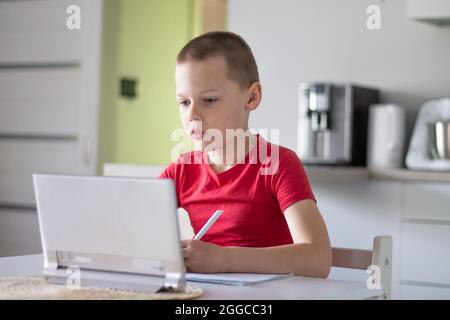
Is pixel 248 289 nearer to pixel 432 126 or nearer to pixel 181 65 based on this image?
pixel 181 65

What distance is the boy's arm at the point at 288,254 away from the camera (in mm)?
1231

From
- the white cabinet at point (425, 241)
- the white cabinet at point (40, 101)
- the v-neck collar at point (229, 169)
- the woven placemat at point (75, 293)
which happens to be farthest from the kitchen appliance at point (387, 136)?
the woven placemat at point (75, 293)

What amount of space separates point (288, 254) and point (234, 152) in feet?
1.26

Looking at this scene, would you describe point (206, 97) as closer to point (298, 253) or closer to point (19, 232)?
point (298, 253)

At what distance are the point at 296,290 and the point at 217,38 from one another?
0.63m

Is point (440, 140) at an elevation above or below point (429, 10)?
below

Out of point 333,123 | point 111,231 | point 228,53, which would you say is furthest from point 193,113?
point 333,123

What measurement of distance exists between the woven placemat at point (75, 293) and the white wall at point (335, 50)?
259 centimetres

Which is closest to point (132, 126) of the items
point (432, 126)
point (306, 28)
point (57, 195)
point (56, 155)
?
point (56, 155)

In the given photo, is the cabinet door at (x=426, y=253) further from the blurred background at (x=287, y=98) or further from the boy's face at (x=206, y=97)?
the boy's face at (x=206, y=97)

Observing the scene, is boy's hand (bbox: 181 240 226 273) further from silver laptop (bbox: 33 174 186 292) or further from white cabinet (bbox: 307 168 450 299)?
white cabinet (bbox: 307 168 450 299)

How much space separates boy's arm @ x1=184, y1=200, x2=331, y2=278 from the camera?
1231 mm

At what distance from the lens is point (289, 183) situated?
58.6 inches

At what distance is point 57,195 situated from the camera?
112 cm
